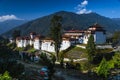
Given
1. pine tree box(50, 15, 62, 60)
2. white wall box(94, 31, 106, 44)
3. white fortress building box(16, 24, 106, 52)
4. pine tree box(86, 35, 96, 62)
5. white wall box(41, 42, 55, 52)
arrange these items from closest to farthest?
pine tree box(86, 35, 96, 62)
pine tree box(50, 15, 62, 60)
white wall box(94, 31, 106, 44)
white fortress building box(16, 24, 106, 52)
white wall box(41, 42, 55, 52)

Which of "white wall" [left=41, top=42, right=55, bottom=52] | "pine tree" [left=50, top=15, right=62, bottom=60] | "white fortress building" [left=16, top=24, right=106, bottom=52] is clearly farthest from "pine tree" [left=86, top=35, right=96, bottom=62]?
"white wall" [left=41, top=42, right=55, bottom=52]

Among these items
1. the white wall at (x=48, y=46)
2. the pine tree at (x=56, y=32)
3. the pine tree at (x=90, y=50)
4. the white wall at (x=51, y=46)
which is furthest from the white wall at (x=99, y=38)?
the pine tree at (x=90, y=50)

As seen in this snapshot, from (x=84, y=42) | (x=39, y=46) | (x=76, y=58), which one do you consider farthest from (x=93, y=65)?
(x=39, y=46)

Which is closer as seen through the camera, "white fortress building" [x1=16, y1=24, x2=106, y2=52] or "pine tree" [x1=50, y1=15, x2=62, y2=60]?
"pine tree" [x1=50, y1=15, x2=62, y2=60]

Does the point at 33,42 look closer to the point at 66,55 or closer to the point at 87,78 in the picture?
the point at 66,55

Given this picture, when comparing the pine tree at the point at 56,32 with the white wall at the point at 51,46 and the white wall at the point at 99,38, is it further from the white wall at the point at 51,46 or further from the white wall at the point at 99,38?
the white wall at the point at 99,38

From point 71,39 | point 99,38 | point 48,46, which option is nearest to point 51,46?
point 48,46

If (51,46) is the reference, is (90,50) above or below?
below

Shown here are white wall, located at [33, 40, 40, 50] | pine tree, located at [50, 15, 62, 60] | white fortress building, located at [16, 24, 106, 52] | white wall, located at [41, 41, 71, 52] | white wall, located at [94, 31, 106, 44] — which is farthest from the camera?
white wall, located at [33, 40, 40, 50]

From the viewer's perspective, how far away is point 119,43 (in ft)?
328

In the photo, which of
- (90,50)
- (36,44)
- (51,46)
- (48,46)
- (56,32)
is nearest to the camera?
(90,50)

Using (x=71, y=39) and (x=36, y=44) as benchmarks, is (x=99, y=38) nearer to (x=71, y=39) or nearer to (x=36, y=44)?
(x=71, y=39)

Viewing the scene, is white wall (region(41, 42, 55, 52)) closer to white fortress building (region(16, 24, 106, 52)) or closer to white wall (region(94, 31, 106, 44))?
white fortress building (region(16, 24, 106, 52))

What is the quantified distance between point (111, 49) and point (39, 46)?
35.0 meters
